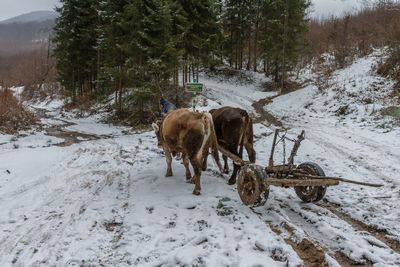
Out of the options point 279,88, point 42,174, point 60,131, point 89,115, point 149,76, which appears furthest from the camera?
point 279,88

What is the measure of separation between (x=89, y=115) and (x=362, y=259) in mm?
24556

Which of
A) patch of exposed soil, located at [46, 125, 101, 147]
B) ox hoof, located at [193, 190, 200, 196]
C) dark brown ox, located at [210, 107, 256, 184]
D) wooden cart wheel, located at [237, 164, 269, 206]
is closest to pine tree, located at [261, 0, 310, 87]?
patch of exposed soil, located at [46, 125, 101, 147]

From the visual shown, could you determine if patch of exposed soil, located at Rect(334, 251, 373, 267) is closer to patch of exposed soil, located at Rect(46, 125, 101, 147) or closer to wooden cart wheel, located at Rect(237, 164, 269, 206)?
wooden cart wheel, located at Rect(237, 164, 269, 206)

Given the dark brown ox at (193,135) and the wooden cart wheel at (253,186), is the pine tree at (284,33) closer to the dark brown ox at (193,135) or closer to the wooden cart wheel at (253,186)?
the dark brown ox at (193,135)

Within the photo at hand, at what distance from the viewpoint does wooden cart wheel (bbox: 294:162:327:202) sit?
7.31 meters

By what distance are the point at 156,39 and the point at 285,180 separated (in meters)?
14.7

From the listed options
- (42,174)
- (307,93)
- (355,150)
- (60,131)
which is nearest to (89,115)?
(60,131)

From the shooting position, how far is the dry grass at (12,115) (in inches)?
672

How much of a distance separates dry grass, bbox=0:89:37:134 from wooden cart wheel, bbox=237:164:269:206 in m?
12.7

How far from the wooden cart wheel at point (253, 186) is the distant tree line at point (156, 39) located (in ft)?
43.3

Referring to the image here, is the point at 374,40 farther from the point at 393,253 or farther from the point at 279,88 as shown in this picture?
the point at 393,253

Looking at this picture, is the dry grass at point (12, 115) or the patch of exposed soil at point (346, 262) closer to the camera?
the patch of exposed soil at point (346, 262)

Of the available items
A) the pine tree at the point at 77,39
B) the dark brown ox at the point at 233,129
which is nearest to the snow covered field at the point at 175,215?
the dark brown ox at the point at 233,129

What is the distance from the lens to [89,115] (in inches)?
1084
